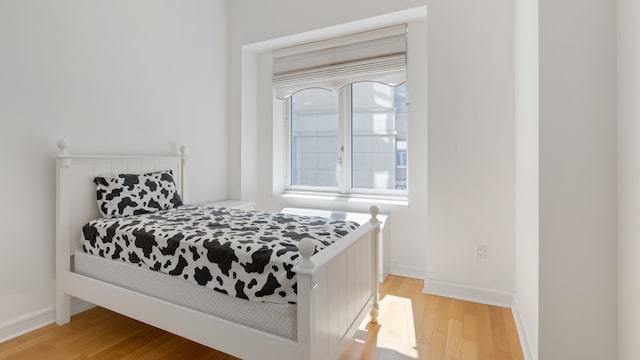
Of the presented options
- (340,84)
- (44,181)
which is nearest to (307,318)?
(44,181)

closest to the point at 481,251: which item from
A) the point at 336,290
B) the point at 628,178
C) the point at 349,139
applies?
the point at 628,178

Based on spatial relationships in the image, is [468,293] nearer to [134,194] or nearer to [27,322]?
[134,194]

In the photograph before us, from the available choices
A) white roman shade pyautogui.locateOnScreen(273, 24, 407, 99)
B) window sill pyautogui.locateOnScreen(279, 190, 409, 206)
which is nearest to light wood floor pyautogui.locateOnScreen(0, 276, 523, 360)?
window sill pyautogui.locateOnScreen(279, 190, 409, 206)

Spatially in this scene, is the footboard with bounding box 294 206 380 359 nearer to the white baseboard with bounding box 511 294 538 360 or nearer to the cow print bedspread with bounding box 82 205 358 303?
the cow print bedspread with bounding box 82 205 358 303

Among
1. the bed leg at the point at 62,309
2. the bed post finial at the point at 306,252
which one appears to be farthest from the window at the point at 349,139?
the bed leg at the point at 62,309

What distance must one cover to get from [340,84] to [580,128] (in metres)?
2.26

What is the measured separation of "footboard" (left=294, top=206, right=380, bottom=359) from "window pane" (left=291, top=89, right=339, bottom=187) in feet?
5.23

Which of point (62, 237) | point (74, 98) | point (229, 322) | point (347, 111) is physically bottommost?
point (229, 322)

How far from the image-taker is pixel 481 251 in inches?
99.6

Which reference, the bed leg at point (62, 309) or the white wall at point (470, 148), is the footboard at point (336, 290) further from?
the bed leg at point (62, 309)

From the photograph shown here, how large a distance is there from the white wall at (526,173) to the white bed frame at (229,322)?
0.86 meters

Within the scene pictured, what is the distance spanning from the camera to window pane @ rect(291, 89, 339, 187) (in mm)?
3656

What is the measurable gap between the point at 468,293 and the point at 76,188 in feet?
9.48

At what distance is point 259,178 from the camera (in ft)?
12.8
